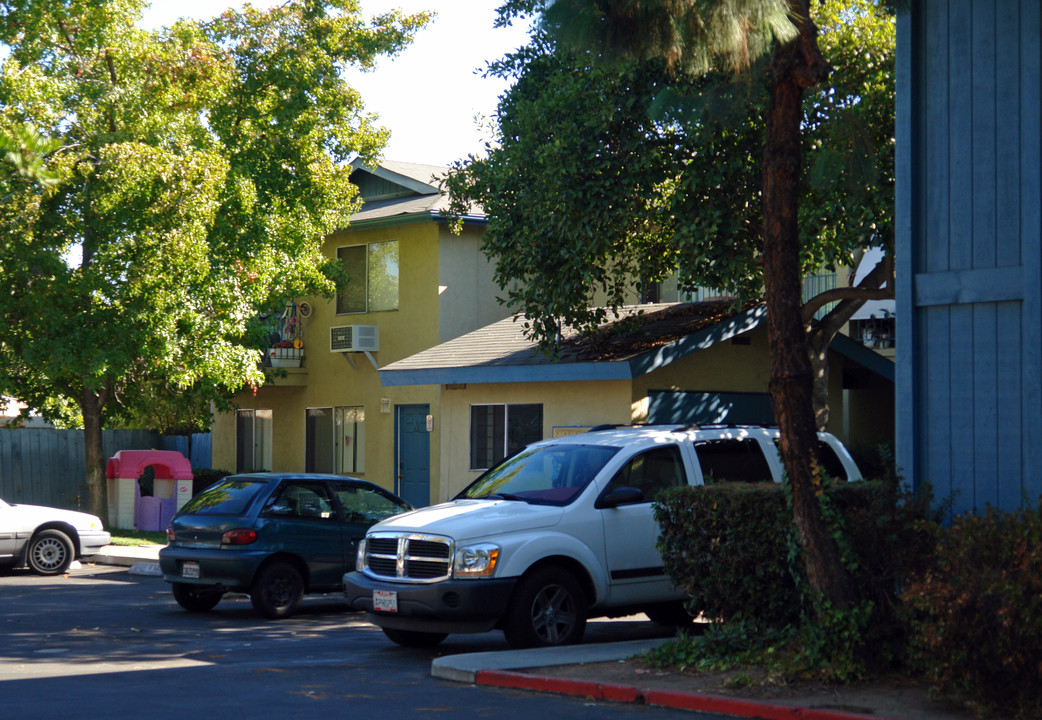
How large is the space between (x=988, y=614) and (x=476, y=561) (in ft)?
14.5

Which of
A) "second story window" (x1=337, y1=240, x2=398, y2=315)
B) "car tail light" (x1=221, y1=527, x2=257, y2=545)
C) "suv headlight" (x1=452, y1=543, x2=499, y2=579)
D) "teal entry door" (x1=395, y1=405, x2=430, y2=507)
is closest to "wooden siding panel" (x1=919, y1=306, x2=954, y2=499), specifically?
"suv headlight" (x1=452, y1=543, x2=499, y2=579)

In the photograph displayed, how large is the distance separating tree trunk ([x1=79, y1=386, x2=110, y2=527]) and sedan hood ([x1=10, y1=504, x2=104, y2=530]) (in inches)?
229

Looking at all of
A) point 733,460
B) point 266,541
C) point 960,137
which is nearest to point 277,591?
point 266,541

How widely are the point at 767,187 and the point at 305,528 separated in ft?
23.0

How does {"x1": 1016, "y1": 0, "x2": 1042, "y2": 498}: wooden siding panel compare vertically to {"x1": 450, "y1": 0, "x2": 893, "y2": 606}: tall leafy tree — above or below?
below

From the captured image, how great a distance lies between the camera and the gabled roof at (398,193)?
2566 centimetres

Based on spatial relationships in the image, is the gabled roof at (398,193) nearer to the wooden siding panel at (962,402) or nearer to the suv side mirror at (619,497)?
the suv side mirror at (619,497)

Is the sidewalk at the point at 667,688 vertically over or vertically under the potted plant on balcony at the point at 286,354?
under

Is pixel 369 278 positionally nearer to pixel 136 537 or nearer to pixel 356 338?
pixel 356 338

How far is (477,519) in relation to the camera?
A: 10.7 m

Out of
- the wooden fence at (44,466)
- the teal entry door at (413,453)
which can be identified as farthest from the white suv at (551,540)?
the wooden fence at (44,466)

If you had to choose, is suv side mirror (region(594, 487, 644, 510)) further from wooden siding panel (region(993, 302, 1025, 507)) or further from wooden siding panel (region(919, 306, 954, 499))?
wooden siding panel (region(993, 302, 1025, 507))

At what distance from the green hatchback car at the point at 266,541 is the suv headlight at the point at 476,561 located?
12.3ft

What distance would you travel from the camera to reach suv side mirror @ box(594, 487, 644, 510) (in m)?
11.2
